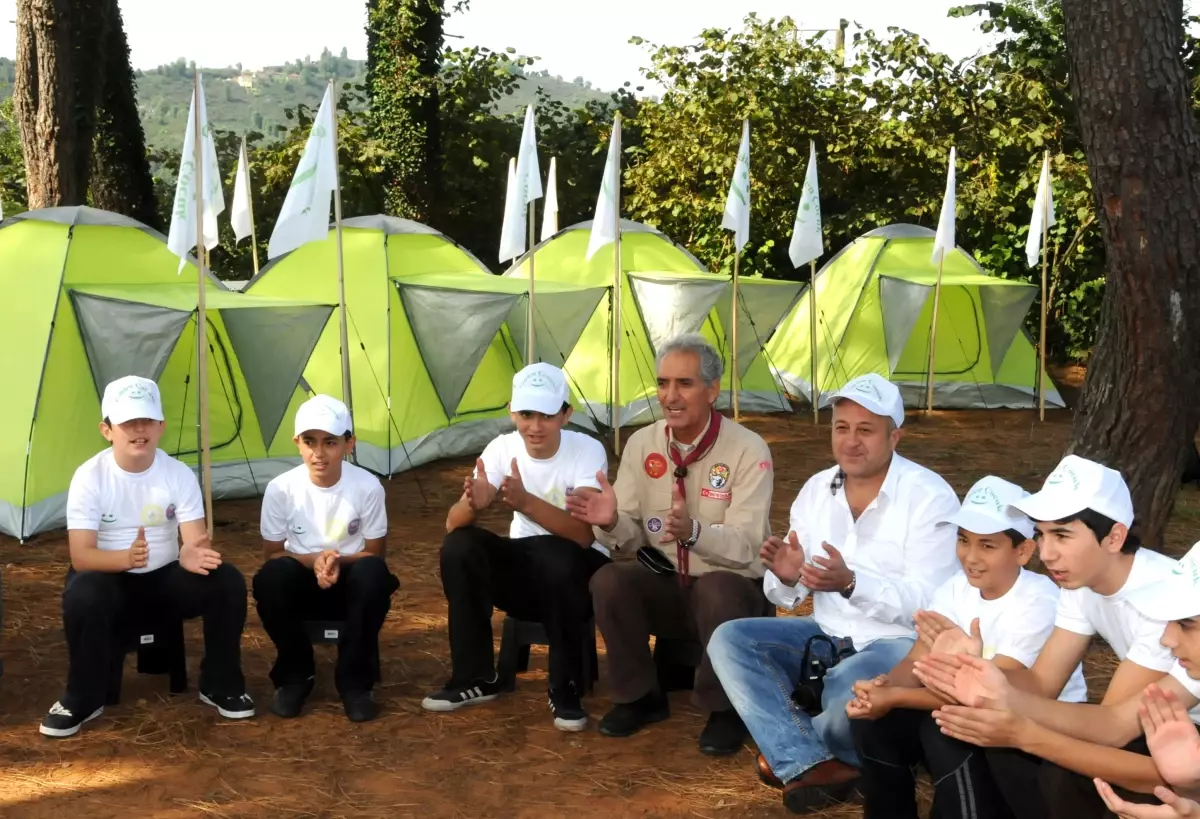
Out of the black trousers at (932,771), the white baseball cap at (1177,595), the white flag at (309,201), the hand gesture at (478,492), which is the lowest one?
the black trousers at (932,771)

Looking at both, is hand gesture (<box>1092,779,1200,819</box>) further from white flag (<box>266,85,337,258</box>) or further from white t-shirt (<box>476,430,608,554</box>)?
white flag (<box>266,85,337,258</box>)

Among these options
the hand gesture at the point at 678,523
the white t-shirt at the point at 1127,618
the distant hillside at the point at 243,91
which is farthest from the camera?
the distant hillside at the point at 243,91

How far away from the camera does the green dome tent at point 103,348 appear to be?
7324mm

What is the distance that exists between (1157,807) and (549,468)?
2389mm

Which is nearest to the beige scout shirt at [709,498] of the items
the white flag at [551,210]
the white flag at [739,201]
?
the white flag at [739,201]

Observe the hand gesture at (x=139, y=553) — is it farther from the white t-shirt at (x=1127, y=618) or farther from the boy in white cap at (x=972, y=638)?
the white t-shirt at (x=1127, y=618)

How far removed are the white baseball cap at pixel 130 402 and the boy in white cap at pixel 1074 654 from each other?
2.58m

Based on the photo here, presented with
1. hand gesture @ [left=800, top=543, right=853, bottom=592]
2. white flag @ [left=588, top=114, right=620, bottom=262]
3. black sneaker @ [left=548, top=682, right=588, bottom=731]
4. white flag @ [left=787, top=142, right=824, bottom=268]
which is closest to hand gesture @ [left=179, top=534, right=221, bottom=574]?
black sneaker @ [left=548, top=682, right=588, bottom=731]

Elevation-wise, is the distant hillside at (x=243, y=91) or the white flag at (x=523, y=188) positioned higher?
the distant hillside at (x=243, y=91)

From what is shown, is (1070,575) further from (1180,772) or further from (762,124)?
(762,124)

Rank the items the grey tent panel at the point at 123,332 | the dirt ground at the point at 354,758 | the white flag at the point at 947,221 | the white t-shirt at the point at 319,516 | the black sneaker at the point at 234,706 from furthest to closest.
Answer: the white flag at the point at 947,221 < the grey tent panel at the point at 123,332 < the white t-shirt at the point at 319,516 < the black sneaker at the point at 234,706 < the dirt ground at the point at 354,758

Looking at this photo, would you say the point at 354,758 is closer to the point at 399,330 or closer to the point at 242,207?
the point at 399,330

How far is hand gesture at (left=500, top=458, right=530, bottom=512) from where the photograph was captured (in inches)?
164

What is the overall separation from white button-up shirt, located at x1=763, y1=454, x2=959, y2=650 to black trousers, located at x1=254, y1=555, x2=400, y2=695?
138 cm
